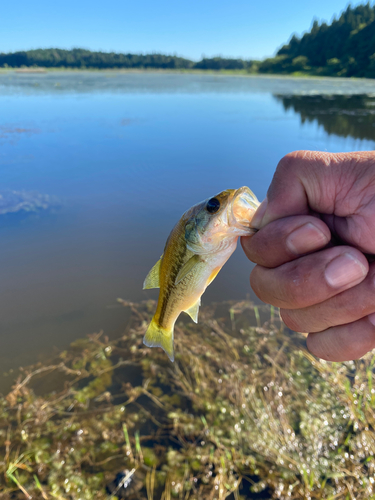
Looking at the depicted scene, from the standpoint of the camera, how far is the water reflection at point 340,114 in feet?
48.7

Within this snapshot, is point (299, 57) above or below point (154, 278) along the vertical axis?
above

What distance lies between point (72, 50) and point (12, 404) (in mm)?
116352

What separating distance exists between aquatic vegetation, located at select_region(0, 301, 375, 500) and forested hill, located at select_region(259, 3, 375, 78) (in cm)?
7353

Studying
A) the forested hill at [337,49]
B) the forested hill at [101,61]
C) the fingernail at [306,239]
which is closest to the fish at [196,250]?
the fingernail at [306,239]

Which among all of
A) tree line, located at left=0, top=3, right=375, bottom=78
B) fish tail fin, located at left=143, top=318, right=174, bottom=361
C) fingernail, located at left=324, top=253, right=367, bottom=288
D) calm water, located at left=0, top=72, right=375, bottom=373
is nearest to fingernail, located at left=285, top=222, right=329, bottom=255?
fingernail, located at left=324, top=253, right=367, bottom=288

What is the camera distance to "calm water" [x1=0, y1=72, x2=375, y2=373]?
561 centimetres

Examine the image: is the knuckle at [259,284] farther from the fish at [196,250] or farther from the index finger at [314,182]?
the index finger at [314,182]

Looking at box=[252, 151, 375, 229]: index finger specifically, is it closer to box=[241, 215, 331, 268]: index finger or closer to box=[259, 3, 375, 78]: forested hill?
box=[241, 215, 331, 268]: index finger

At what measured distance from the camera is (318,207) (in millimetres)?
1839

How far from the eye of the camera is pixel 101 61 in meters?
90.1

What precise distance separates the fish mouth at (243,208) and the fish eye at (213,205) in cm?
11

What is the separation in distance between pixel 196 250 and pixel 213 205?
36 centimetres

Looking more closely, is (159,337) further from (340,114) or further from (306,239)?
(340,114)

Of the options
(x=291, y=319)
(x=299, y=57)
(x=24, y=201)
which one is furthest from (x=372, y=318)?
(x=299, y=57)
